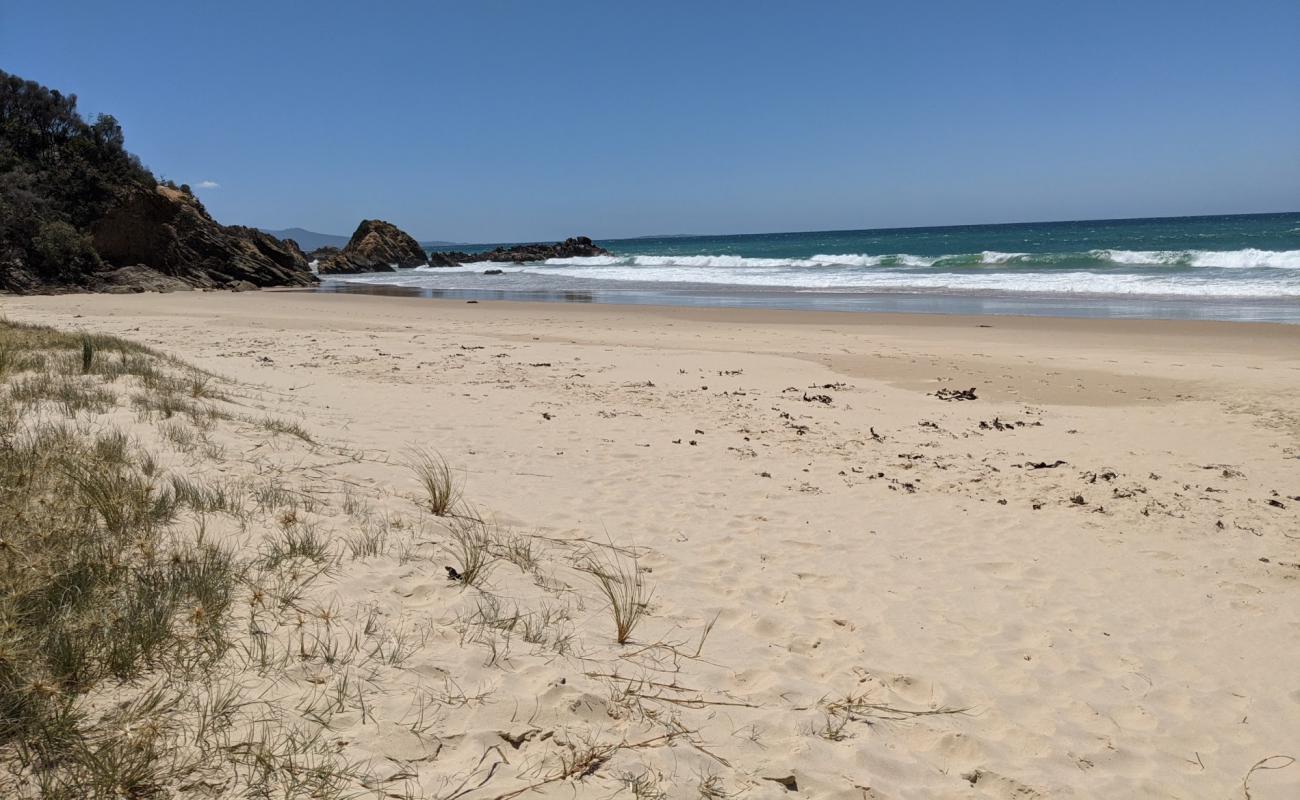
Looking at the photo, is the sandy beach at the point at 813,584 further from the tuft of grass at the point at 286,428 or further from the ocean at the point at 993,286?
the ocean at the point at 993,286

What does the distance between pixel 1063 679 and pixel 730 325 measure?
15.8 metres

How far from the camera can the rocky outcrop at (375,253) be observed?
53.8 metres

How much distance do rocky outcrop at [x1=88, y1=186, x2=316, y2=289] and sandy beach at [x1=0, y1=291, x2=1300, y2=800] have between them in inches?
913

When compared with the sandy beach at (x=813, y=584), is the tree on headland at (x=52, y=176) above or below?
above

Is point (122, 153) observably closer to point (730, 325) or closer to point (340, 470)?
point (730, 325)

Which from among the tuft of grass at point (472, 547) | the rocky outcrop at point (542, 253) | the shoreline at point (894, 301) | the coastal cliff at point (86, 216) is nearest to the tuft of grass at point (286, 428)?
the tuft of grass at point (472, 547)

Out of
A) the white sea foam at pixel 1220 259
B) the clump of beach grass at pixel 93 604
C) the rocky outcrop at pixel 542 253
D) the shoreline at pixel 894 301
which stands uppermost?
the rocky outcrop at pixel 542 253

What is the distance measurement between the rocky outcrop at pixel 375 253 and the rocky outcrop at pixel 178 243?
19.8m

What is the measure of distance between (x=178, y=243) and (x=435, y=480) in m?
30.7

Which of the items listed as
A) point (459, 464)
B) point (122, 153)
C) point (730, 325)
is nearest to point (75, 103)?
point (122, 153)

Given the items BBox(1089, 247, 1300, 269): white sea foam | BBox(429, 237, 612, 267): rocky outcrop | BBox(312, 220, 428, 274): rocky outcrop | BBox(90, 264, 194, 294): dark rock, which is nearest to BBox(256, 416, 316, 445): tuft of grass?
BBox(90, 264, 194, 294): dark rock

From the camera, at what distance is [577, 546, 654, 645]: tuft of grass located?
3580mm

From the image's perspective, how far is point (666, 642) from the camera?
3.56 metres

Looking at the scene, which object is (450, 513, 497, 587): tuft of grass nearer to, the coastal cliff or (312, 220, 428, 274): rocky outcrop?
the coastal cliff
